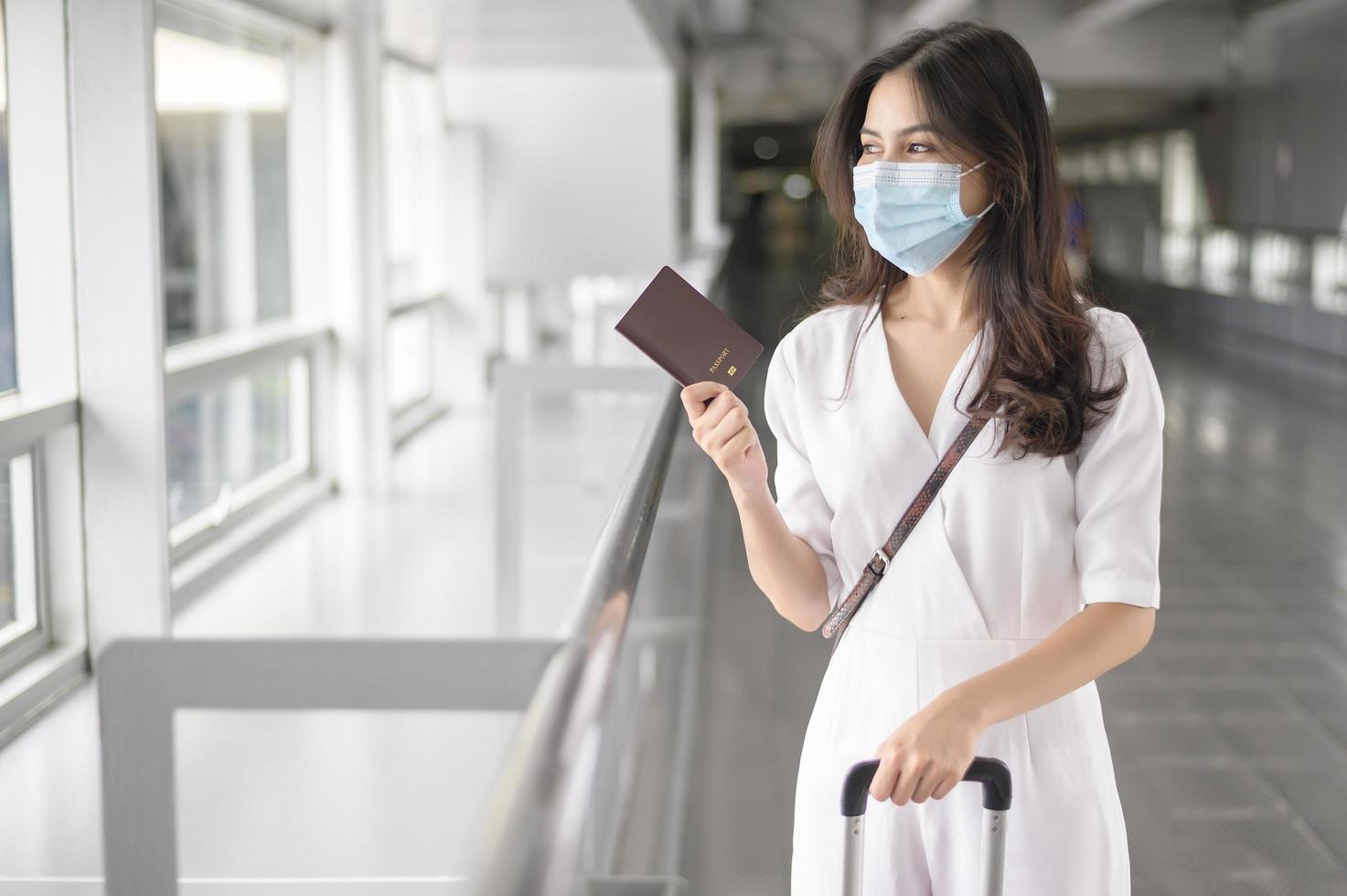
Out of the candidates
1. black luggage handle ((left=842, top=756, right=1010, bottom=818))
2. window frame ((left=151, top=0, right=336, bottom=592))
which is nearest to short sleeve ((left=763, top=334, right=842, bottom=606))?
black luggage handle ((left=842, top=756, right=1010, bottom=818))

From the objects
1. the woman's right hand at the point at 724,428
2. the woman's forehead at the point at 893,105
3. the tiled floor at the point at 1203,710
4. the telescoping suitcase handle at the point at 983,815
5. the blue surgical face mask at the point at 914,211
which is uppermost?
the woman's forehead at the point at 893,105

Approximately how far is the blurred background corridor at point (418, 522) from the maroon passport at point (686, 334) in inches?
6.3

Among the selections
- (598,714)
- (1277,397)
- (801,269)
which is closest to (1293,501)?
(1277,397)

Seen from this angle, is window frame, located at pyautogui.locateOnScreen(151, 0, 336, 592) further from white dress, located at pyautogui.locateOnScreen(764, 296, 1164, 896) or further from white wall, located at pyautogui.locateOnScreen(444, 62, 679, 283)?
white dress, located at pyautogui.locateOnScreen(764, 296, 1164, 896)

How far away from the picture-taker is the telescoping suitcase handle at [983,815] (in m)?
1.25

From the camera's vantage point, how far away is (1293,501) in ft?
23.0

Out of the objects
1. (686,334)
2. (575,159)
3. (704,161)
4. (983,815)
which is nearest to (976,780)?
(983,815)

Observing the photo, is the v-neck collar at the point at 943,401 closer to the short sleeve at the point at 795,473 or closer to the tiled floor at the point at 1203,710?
the short sleeve at the point at 795,473

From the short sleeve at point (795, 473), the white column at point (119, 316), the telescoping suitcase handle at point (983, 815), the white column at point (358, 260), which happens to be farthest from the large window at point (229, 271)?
the telescoping suitcase handle at point (983, 815)

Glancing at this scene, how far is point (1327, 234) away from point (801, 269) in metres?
16.0

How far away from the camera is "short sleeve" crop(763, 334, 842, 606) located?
59.6 inches

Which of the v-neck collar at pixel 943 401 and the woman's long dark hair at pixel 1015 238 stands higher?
the woman's long dark hair at pixel 1015 238

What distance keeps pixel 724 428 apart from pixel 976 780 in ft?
1.40

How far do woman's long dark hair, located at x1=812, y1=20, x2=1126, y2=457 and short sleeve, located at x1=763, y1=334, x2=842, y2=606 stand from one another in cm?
21
